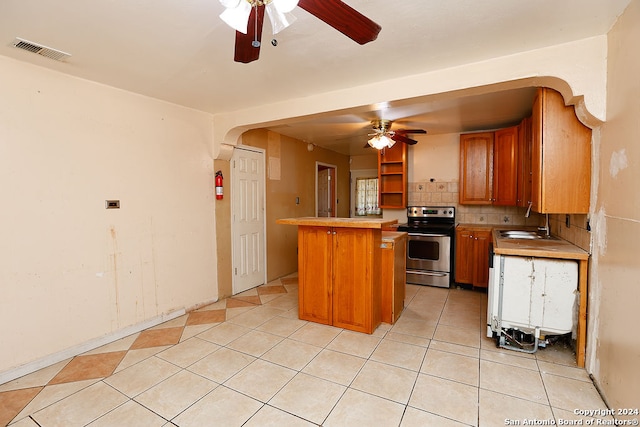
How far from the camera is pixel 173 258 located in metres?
3.29

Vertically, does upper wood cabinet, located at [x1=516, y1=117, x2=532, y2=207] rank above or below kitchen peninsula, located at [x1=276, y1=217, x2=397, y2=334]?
above

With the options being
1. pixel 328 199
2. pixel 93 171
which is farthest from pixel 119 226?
pixel 328 199

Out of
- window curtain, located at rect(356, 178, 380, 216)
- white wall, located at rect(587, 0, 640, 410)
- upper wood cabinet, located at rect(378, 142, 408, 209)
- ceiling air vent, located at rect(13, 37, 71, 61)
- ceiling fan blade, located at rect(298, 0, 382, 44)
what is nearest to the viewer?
ceiling fan blade, located at rect(298, 0, 382, 44)

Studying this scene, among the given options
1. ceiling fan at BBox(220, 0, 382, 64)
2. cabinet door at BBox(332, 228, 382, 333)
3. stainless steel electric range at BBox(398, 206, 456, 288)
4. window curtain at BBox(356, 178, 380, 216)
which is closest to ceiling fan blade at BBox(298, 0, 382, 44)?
ceiling fan at BBox(220, 0, 382, 64)

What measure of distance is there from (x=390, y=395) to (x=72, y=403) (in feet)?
6.71

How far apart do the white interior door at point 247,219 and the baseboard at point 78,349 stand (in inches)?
40.7

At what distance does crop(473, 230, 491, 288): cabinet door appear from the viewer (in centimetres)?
404

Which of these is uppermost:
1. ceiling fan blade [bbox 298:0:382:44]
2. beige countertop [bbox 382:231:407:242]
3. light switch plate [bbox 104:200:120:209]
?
ceiling fan blade [bbox 298:0:382:44]

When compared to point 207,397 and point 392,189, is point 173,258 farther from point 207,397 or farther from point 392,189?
point 392,189

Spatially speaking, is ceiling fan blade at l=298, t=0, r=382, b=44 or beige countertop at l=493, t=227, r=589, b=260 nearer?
ceiling fan blade at l=298, t=0, r=382, b=44

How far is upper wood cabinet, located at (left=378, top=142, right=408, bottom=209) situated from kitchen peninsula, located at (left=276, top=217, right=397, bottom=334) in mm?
2199

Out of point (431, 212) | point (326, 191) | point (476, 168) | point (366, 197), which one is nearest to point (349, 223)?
point (431, 212)

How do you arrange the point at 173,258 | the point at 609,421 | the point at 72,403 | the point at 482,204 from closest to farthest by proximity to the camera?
the point at 609,421 → the point at 72,403 → the point at 173,258 → the point at 482,204

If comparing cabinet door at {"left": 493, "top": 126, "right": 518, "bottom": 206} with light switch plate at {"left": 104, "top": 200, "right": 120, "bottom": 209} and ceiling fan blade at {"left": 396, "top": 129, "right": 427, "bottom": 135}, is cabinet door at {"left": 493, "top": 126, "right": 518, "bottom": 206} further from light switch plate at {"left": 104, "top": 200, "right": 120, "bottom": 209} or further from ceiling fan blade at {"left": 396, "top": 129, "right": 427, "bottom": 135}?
light switch plate at {"left": 104, "top": 200, "right": 120, "bottom": 209}
